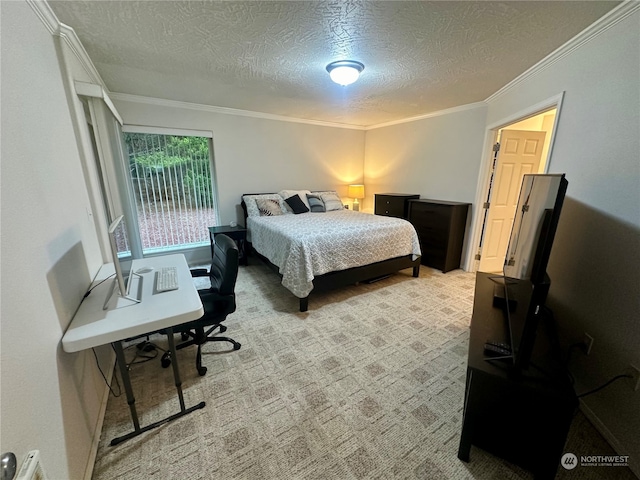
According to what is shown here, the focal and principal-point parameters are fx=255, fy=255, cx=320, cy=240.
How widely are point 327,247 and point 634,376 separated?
220 centimetres

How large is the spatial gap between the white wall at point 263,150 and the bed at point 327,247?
0.62 metres

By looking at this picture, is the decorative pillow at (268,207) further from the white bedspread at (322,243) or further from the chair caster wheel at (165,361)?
the chair caster wheel at (165,361)

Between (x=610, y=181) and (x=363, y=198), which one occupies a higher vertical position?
(x=610, y=181)

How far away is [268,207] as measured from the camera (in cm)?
404

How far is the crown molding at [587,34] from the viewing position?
1.42 metres

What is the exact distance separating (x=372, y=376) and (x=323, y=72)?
8.84 ft

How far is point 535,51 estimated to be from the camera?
6.52 feet

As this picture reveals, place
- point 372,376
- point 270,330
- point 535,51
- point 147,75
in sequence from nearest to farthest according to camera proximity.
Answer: point 372,376, point 535,51, point 270,330, point 147,75

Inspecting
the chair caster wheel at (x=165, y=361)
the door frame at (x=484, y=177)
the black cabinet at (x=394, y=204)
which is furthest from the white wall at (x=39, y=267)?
the black cabinet at (x=394, y=204)

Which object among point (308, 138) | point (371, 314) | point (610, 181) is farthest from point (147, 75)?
point (610, 181)

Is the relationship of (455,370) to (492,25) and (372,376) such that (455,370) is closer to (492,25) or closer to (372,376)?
(372,376)

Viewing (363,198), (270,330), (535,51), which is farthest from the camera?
(363,198)

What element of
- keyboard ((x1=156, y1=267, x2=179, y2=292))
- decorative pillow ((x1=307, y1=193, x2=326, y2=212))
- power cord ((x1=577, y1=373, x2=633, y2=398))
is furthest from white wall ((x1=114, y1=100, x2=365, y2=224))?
power cord ((x1=577, y1=373, x2=633, y2=398))

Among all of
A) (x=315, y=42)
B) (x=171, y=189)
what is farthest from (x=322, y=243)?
(x=171, y=189)
